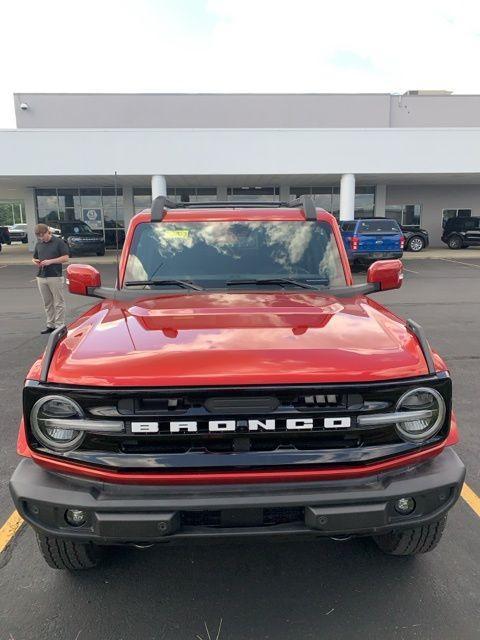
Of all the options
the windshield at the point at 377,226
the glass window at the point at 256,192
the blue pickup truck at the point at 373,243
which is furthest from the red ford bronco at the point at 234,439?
the glass window at the point at 256,192

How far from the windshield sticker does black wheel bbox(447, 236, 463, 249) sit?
2887cm

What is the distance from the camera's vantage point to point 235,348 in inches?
83.3

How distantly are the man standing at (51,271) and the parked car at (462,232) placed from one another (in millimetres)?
25928

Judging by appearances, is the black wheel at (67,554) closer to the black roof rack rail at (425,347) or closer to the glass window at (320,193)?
the black roof rack rail at (425,347)

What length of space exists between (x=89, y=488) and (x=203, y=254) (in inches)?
74.5

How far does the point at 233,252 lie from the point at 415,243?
83.9ft

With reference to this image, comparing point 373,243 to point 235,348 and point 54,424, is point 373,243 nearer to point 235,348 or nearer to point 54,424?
point 235,348

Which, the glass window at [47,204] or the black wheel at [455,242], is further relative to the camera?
the glass window at [47,204]

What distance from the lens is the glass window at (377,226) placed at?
1731 cm

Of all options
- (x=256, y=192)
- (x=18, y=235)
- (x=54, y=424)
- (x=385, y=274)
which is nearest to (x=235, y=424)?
(x=54, y=424)

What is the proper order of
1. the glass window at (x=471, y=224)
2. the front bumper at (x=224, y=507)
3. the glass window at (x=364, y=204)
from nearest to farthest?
the front bumper at (x=224, y=507) → the glass window at (x=471, y=224) → the glass window at (x=364, y=204)

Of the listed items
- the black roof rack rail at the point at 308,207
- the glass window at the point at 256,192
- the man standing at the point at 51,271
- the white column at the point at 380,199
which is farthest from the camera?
the white column at the point at 380,199

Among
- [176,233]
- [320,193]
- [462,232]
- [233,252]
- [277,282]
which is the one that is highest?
[320,193]

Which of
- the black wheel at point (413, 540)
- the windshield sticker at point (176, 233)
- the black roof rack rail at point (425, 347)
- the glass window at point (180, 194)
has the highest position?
the glass window at point (180, 194)
